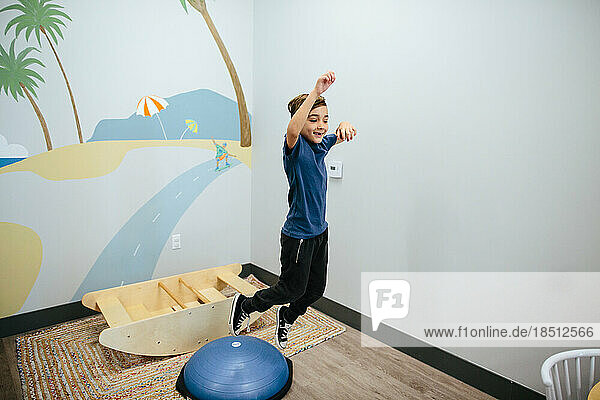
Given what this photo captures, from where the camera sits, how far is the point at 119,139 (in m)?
2.84

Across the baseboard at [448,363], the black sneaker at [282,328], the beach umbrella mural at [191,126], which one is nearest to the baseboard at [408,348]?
the baseboard at [448,363]

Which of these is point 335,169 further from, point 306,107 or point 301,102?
point 306,107

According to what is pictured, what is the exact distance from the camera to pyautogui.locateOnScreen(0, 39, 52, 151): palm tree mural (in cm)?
242

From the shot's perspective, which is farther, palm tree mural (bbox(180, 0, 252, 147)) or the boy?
palm tree mural (bbox(180, 0, 252, 147))

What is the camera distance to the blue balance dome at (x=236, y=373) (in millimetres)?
1892

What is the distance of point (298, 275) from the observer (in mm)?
2014

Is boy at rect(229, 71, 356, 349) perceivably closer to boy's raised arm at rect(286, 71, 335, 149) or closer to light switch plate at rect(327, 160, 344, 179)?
boy's raised arm at rect(286, 71, 335, 149)

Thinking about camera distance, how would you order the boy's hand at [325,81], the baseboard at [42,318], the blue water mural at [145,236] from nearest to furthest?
the boy's hand at [325,81] < the baseboard at [42,318] < the blue water mural at [145,236]

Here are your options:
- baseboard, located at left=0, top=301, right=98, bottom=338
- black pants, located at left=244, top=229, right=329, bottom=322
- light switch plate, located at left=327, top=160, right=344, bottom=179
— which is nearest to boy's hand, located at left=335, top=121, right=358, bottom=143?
black pants, located at left=244, top=229, right=329, bottom=322

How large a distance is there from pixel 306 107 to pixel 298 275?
76 centimetres

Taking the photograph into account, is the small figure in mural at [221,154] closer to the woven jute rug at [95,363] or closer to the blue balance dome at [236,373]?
the woven jute rug at [95,363]

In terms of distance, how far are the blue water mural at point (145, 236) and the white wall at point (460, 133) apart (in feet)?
3.19

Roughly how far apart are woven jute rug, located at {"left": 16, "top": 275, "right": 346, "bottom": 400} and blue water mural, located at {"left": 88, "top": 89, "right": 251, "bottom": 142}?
1183 millimetres

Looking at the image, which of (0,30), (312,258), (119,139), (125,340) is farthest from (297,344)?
(0,30)
